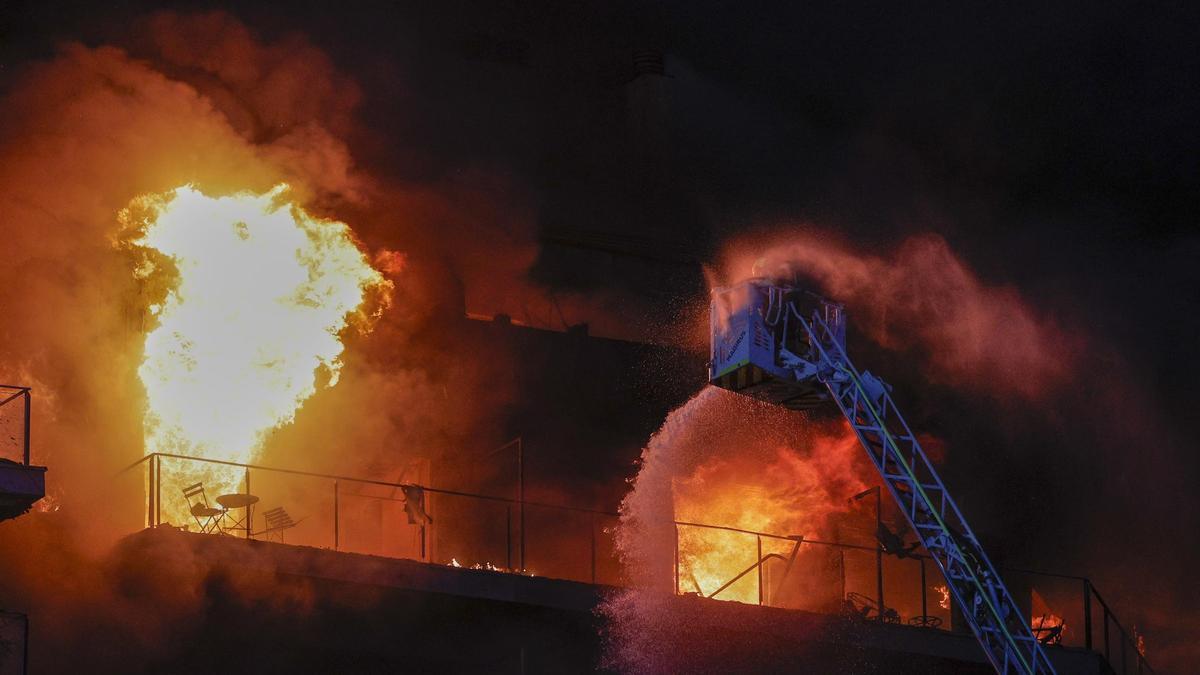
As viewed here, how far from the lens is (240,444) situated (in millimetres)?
24109

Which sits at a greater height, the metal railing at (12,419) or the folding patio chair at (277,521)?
the metal railing at (12,419)

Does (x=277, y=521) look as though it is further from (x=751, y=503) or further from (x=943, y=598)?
(x=943, y=598)

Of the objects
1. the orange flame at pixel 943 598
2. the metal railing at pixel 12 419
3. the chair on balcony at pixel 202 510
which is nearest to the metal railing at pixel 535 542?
the orange flame at pixel 943 598

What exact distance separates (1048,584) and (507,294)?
11247 millimetres

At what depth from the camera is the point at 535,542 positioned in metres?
26.5

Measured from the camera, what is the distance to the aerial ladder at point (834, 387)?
22547 millimetres

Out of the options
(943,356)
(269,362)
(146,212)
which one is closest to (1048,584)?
(943,356)

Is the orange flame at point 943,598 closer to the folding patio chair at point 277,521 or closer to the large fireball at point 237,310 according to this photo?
the large fireball at point 237,310

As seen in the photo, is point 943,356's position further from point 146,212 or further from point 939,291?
point 146,212

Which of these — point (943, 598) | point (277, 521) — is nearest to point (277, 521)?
point (277, 521)

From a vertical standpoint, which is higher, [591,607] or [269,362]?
[269,362]

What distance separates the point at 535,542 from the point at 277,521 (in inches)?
159

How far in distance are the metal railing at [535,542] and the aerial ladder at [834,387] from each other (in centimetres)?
72

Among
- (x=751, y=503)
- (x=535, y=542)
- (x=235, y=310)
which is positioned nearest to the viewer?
(x=235, y=310)
